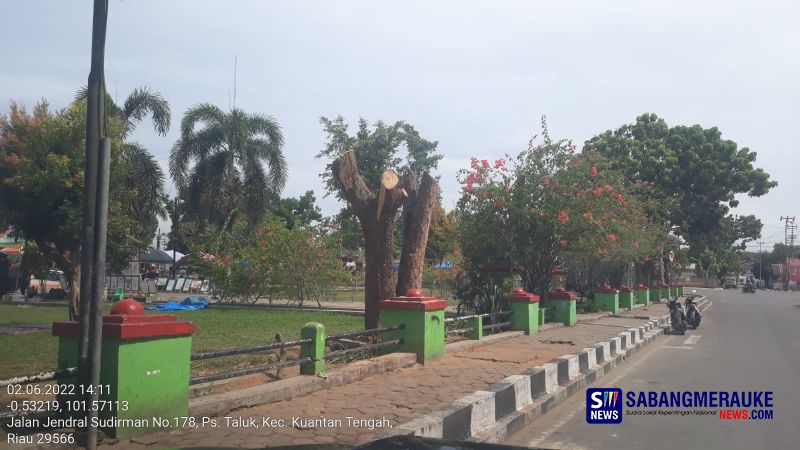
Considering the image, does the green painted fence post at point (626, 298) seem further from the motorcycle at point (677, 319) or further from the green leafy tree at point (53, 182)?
the green leafy tree at point (53, 182)

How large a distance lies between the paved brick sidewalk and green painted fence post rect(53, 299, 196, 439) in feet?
0.53

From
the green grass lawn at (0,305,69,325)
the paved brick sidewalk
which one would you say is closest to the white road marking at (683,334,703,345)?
the paved brick sidewalk

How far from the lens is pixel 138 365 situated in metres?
4.60

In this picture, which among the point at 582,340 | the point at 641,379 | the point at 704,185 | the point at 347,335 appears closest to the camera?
the point at 347,335

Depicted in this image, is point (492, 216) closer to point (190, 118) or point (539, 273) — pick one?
point (539, 273)

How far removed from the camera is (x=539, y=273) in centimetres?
1578

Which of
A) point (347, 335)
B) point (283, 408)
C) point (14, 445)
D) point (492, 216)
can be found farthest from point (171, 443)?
point (492, 216)

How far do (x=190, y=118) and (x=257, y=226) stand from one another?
5.71 metres

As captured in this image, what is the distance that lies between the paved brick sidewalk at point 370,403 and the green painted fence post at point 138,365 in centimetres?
16

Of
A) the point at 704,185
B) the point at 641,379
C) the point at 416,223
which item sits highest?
the point at 704,185

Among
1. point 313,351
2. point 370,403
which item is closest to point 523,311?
point 313,351

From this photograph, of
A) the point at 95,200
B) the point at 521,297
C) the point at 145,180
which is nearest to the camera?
the point at 95,200

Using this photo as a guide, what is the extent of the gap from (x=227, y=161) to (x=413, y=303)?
20308 mm

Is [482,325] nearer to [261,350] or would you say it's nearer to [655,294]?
[261,350]
